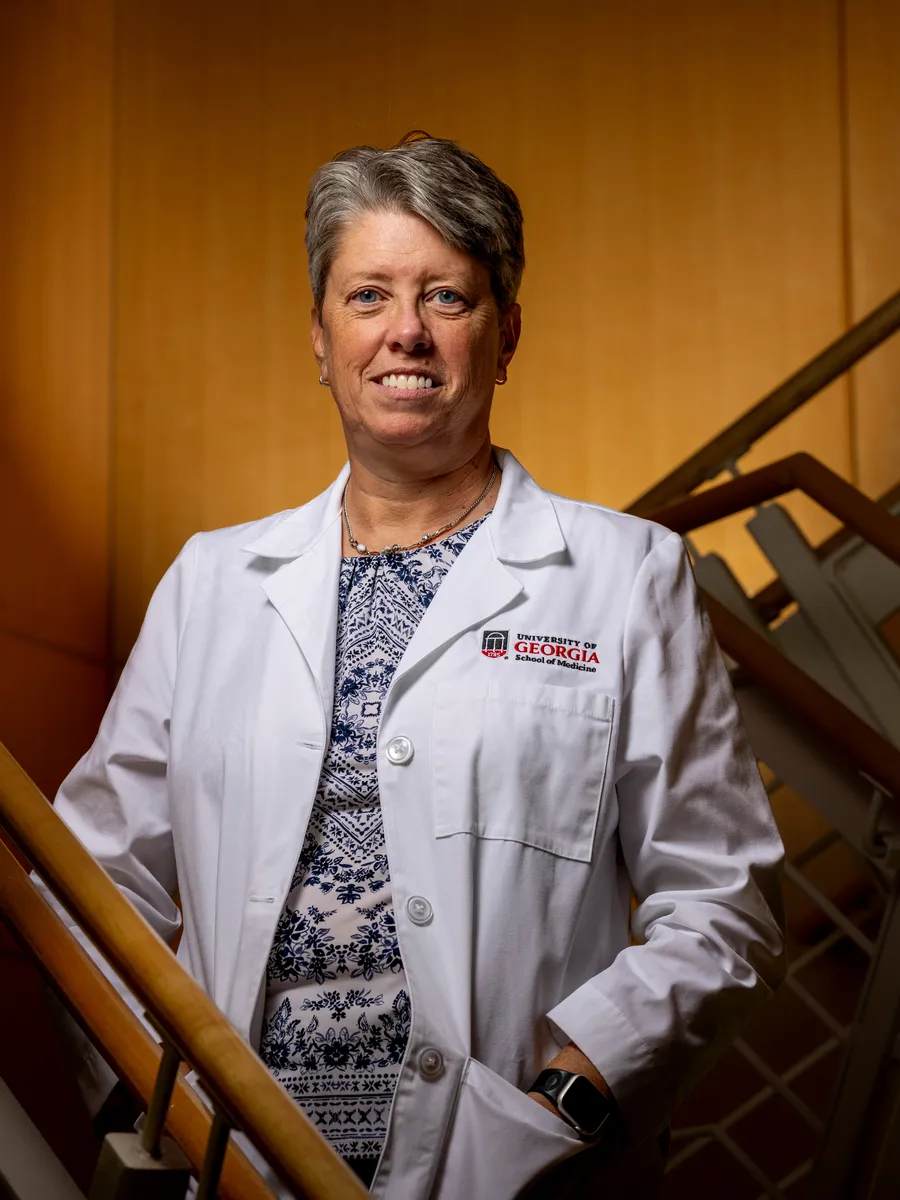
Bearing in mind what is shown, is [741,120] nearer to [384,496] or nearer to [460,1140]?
[384,496]

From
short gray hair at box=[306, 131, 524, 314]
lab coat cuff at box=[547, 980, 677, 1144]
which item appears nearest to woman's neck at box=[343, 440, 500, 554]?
short gray hair at box=[306, 131, 524, 314]

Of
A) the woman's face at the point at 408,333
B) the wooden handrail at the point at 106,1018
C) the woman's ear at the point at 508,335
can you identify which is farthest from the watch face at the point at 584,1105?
the woman's ear at the point at 508,335

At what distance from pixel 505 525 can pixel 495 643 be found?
0.57 ft

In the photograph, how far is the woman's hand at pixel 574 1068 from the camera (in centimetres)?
127

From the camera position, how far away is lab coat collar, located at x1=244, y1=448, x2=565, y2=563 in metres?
1.53

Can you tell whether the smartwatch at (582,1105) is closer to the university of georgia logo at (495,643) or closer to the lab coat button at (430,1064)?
the lab coat button at (430,1064)

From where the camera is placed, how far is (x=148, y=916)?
1513mm

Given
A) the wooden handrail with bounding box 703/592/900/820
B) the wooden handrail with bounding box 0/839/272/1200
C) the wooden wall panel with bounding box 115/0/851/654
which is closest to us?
the wooden handrail with bounding box 0/839/272/1200

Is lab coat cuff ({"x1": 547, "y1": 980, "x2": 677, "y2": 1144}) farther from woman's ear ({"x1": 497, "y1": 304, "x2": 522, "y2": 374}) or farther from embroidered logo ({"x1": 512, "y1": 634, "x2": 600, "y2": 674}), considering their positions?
woman's ear ({"x1": 497, "y1": 304, "x2": 522, "y2": 374})

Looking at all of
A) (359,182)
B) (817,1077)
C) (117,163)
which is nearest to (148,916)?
(359,182)

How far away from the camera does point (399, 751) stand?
1384 mm

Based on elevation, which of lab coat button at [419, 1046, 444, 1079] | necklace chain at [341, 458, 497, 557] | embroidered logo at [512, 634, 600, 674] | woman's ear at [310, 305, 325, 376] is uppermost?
woman's ear at [310, 305, 325, 376]

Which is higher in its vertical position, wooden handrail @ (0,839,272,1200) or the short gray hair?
the short gray hair

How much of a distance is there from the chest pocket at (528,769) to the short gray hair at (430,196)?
20.0 inches
